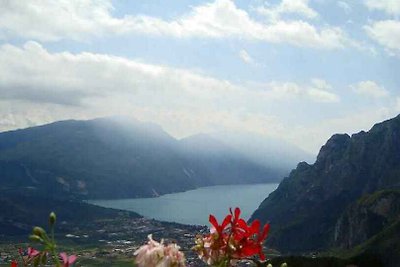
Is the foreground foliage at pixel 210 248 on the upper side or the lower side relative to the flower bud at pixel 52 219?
lower

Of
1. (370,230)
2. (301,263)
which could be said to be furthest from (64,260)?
(370,230)

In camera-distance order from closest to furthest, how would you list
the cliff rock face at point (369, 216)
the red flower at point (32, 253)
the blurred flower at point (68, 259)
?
the blurred flower at point (68, 259), the red flower at point (32, 253), the cliff rock face at point (369, 216)

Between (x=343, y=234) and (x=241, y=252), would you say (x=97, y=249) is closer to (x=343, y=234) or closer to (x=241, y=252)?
(x=343, y=234)

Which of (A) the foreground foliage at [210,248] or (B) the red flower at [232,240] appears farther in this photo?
(B) the red flower at [232,240]

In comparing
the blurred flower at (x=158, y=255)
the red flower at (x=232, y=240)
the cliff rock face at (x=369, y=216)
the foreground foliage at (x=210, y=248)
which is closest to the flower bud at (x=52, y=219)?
the foreground foliage at (x=210, y=248)

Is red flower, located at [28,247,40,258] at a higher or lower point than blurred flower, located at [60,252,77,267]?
higher

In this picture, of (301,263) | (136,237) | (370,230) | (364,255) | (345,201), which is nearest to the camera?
(301,263)

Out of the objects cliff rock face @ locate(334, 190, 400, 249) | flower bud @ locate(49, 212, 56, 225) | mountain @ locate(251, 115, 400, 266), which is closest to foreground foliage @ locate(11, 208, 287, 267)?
flower bud @ locate(49, 212, 56, 225)

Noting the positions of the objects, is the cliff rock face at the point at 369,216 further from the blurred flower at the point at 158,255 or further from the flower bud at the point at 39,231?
the flower bud at the point at 39,231

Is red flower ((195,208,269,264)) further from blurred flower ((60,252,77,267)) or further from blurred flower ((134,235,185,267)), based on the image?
blurred flower ((60,252,77,267))

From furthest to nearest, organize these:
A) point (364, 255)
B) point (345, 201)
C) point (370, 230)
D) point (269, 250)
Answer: point (345, 201) → point (269, 250) → point (370, 230) → point (364, 255)

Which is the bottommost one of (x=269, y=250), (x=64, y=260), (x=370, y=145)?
(x=269, y=250)
